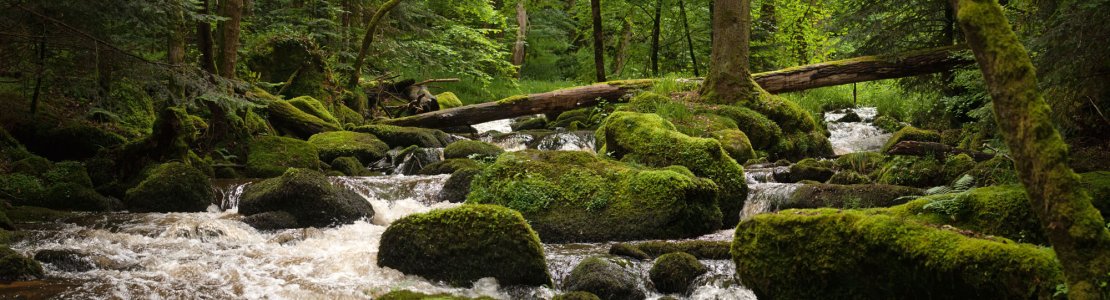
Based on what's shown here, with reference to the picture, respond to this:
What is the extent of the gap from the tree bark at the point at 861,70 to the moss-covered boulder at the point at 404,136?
6.95 metres

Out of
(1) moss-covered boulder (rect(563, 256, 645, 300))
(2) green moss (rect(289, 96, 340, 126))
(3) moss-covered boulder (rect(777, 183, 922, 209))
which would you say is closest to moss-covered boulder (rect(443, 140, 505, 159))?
(2) green moss (rect(289, 96, 340, 126))

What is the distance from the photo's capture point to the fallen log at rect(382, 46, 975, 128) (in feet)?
46.8

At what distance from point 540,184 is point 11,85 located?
874 centimetres

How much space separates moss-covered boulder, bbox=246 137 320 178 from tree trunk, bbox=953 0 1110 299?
10908 mm

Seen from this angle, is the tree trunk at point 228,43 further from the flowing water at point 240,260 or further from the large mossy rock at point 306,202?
the large mossy rock at point 306,202

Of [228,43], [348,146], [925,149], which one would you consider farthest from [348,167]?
[925,149]

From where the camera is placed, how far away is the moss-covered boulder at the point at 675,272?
6602 mm

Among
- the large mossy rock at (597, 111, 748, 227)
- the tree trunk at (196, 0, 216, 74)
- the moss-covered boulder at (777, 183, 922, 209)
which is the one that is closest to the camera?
the moss-covered boulder at (777, 183, 922, 209)

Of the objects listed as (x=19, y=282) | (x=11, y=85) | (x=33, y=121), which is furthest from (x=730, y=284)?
(x=11, y=85)

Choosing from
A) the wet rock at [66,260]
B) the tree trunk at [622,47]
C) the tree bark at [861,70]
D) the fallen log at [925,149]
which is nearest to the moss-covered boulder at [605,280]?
the wet rock at [66,260]

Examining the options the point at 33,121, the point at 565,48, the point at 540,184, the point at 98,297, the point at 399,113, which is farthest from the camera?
the point at 565,48

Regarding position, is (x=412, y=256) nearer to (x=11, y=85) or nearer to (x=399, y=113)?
(x=11, y=85)

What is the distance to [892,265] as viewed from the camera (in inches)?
199

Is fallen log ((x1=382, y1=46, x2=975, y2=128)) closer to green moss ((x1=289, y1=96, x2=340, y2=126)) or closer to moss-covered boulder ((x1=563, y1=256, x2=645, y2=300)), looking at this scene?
green moss ((x1=289, y1=96, x2=340, y2=126))
